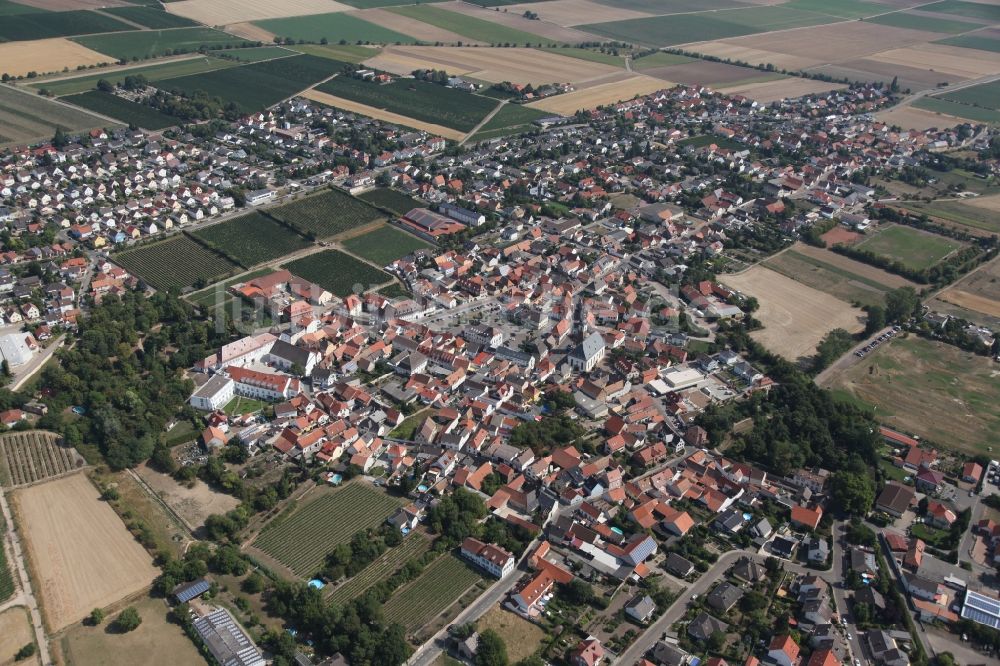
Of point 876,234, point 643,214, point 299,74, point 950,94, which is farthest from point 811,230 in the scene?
point 299,74

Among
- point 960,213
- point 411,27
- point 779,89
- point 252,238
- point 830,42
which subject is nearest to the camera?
point 252,238

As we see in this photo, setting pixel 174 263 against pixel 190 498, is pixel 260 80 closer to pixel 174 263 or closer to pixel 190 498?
pixel 174 263

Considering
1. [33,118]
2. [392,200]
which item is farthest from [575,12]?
[33,118]

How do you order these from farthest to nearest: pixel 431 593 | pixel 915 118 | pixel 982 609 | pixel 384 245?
1. pixel 915 118
2. pixel 384 245
3. pixel 431 593
4. pixel 982 609

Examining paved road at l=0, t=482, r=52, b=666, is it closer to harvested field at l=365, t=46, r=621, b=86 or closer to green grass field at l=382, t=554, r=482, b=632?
green grass field at l=382, t=554, r=482, b=632

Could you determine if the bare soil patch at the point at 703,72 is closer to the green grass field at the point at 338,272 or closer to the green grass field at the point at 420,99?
the green grass field at the point at 420,99

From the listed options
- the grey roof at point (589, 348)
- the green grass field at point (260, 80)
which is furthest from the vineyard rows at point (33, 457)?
the green grass field at point (260, 80)
